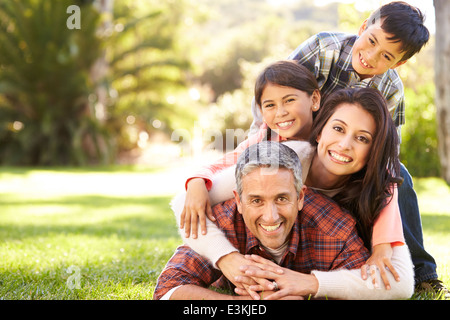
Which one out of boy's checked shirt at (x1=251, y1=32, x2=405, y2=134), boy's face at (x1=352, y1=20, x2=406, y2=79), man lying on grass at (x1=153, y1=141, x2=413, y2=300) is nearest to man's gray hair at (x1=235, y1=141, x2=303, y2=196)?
man lying on grass at (x1=153, y1=141, x2=413, y2=300)

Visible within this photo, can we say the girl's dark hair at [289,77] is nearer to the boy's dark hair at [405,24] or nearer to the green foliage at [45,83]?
the boy's dark hair at [405,24]

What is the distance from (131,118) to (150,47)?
2311 millimetres

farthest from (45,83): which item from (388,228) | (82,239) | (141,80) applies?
(388,228)

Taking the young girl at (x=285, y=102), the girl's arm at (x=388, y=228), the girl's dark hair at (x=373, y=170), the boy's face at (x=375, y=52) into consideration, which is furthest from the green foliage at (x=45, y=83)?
the girl's arm at (x=388, y=228)

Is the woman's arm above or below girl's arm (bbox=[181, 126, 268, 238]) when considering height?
below

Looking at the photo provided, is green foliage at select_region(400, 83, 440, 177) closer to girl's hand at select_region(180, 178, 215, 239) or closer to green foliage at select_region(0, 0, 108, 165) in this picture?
green foliage at select_region(0, 0, 108, 165)

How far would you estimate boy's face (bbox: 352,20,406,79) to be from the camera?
9.38 feet

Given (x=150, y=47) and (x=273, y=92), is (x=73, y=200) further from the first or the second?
(x=150, y=47)

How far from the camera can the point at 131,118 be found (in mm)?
14828

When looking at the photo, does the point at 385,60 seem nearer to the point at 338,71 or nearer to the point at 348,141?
the point at 338,71

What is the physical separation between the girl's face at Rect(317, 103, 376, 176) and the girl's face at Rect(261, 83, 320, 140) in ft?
1.02

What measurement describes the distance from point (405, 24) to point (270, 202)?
1.44 meters

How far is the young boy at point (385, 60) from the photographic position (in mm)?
2846

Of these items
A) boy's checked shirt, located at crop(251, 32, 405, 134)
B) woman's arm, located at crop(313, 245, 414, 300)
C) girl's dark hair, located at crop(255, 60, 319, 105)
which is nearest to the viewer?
woman's arm, located at crop(313, 245, 414, 300)
